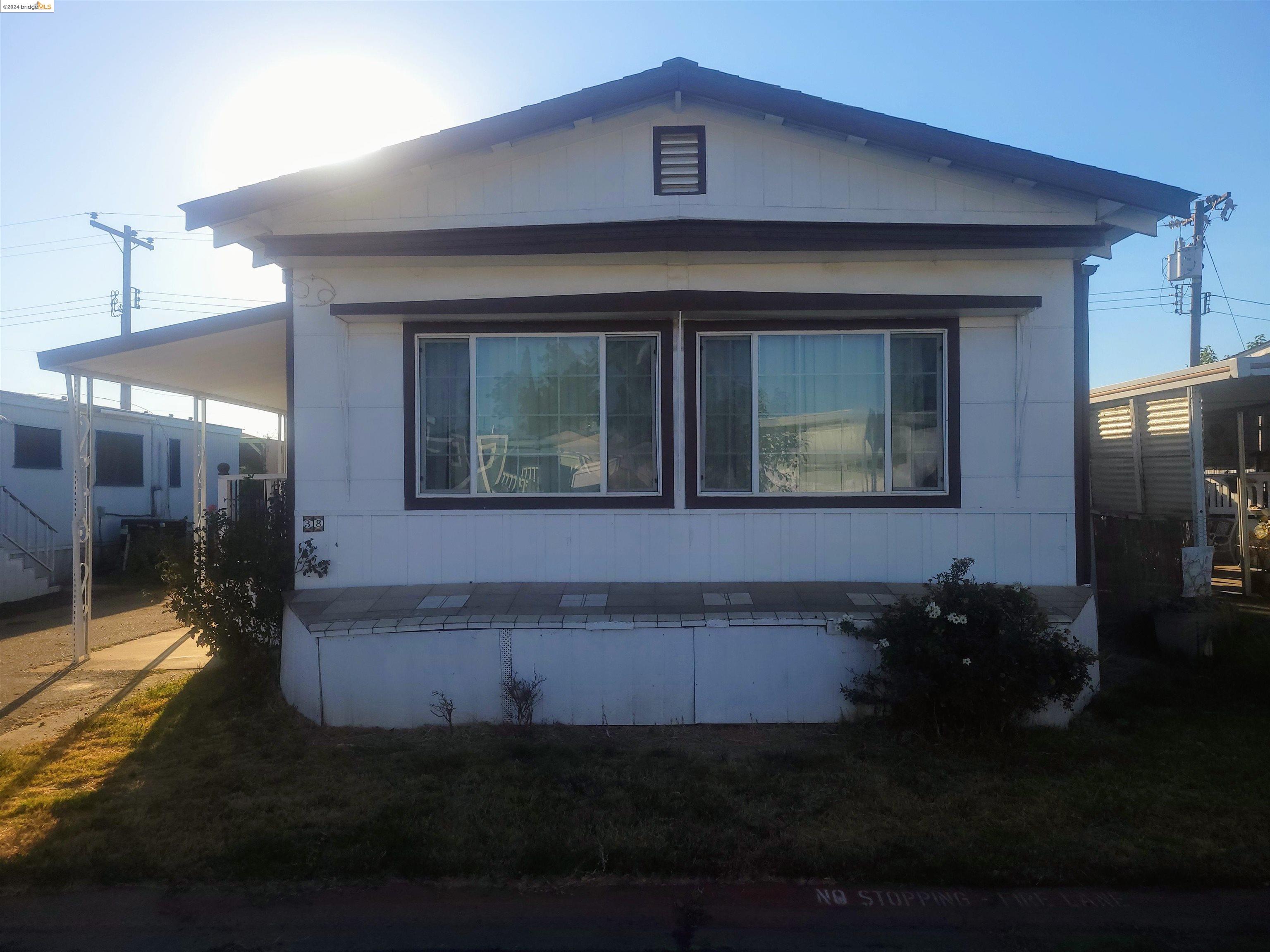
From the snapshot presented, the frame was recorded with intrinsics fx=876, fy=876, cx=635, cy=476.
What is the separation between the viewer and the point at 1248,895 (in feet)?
13.1

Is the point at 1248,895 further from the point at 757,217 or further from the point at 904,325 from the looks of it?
the point at 757,217

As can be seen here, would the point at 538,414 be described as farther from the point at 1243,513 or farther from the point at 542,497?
the point at 1243,513

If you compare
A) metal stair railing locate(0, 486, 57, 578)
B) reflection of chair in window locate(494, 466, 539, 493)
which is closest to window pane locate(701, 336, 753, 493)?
reflection of chair in window locate(494, 466, 539, 493)

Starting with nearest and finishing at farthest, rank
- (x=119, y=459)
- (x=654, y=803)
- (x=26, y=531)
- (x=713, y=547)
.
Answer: (x=654, y=803), (x=713, y=547), (x=26, y=531), (x=119, y=459)

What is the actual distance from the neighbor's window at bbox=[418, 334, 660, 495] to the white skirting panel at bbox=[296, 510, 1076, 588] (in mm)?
330

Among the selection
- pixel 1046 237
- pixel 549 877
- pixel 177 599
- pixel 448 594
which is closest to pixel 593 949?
pixel 549 877

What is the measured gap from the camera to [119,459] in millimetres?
17344

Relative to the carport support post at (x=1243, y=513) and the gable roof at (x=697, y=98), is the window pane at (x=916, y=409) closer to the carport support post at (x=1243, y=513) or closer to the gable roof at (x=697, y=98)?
the gable roof at (x=697, y=98)

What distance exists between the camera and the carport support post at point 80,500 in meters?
8.96

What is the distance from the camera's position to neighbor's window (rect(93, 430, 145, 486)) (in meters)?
16.8

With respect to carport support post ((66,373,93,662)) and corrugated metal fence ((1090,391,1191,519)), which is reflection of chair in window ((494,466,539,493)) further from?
corrugated metal fence ((1090,391,1191,519))

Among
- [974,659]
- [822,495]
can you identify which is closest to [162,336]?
[822,495]

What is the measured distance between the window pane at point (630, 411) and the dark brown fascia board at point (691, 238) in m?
0.83

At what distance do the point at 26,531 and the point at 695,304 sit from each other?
13082mm
